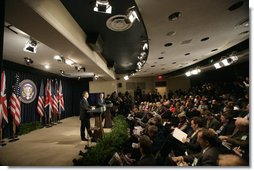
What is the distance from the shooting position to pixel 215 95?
5582 mm

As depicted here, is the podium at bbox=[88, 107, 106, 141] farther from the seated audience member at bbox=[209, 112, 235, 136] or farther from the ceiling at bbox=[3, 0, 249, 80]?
the seated audience member at bbox=[209, 112, 235, 136]

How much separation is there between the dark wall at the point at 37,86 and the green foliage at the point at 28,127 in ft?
0.70

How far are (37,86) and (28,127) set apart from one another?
5.72 feet

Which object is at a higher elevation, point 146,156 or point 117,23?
point 117,23

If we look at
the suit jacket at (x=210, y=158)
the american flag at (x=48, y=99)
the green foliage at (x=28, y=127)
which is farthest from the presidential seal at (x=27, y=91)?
the suit jacket at (x=210, y=158)

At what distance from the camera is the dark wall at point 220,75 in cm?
380

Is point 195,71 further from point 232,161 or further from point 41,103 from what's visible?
point 41,103

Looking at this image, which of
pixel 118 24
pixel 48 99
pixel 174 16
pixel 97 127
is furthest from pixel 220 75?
pixel 48 99

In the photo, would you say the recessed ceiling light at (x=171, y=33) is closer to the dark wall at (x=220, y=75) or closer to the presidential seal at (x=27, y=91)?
the dark wall at (x=220, y=75)

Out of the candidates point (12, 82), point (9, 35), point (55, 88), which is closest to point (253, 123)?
point (9, 35)

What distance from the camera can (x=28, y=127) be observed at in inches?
260

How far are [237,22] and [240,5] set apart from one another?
0.81 m

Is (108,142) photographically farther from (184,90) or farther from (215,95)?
(184,90)

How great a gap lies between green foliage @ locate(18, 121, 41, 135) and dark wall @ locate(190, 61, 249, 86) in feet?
23.2
